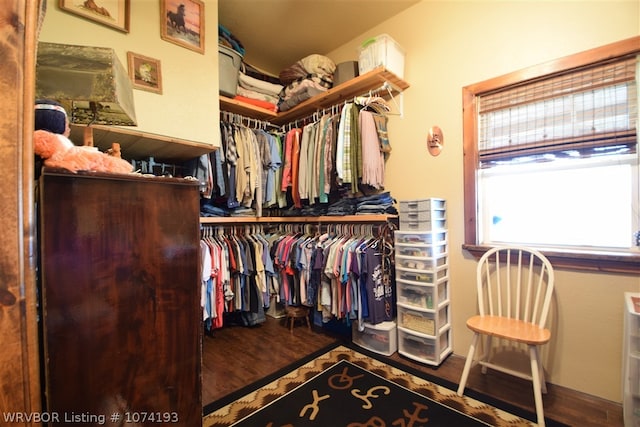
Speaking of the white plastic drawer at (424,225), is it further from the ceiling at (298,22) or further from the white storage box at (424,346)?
the ceiling at (298,22)

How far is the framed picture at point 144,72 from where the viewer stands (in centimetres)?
160

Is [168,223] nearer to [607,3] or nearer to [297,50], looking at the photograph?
[607,3]

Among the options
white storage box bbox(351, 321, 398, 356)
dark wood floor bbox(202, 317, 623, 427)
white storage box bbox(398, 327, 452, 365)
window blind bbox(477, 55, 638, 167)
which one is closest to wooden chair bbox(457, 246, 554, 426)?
dark wood floor bbox(202, 317, 623, 427)

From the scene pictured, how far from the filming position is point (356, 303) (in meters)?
2.19

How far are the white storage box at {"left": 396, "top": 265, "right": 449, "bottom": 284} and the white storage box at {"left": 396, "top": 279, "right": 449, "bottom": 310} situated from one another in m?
0.03

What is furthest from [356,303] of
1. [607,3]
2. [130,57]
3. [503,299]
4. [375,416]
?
[607,3]

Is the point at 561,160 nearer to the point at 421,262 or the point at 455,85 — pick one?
the point at 455,85

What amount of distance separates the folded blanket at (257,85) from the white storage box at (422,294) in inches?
86.8

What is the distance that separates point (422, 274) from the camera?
6.53ft

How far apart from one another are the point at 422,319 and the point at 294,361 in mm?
998

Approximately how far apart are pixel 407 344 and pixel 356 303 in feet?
1.58

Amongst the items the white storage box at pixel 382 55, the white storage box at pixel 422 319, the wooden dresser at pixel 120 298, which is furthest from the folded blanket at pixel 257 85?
the white storage box at pixel 422 319

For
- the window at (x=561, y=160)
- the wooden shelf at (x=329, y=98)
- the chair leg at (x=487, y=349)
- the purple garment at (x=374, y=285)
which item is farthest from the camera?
the wooden shelf at (x=329, y=98)

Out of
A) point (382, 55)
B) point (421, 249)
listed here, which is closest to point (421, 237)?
point (421, 249)
